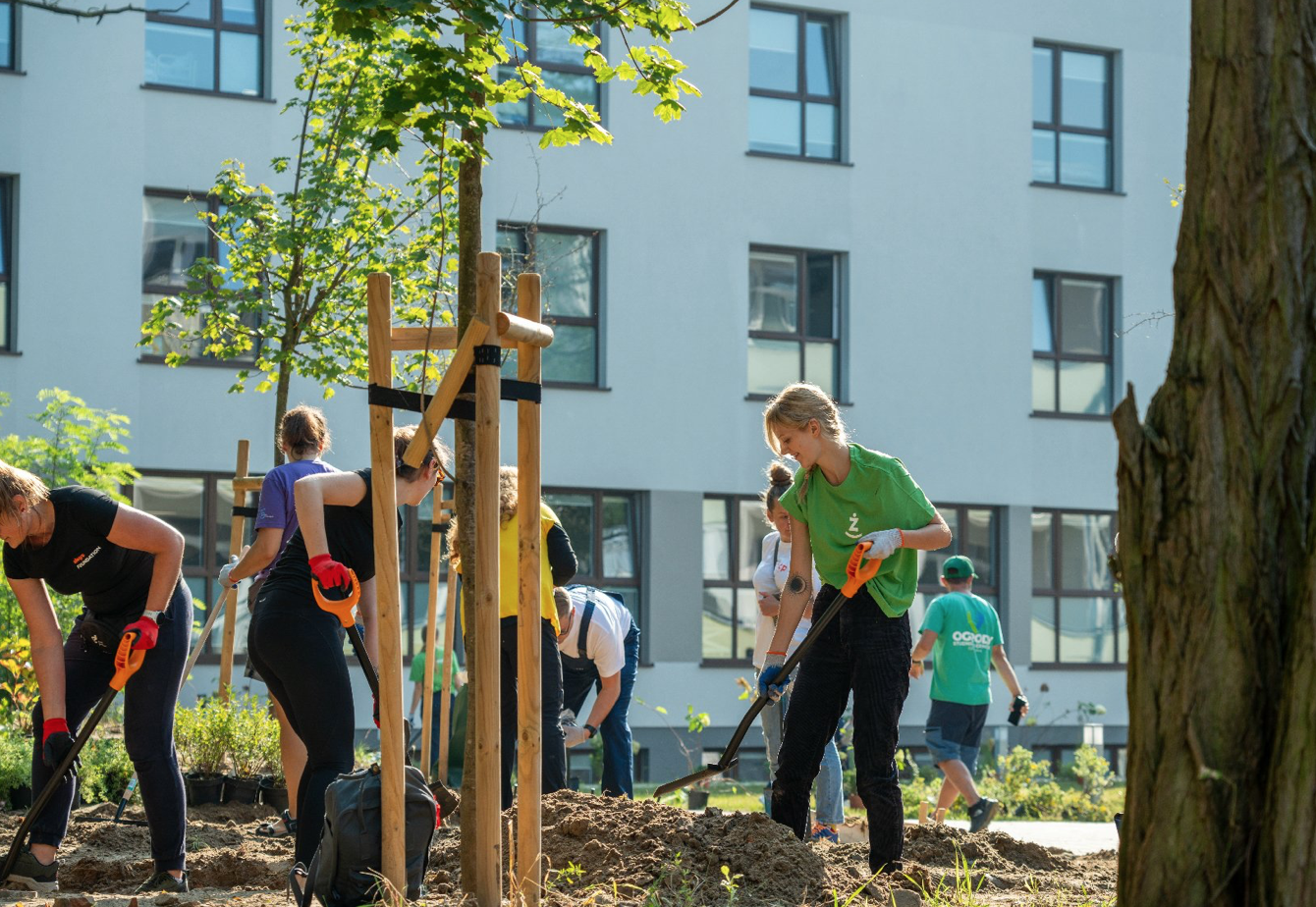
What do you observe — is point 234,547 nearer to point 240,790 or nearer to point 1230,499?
point 240,790

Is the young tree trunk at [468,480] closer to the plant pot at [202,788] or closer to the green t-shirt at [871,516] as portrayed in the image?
the green t-shirt at [871,516]

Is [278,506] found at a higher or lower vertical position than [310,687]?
higher

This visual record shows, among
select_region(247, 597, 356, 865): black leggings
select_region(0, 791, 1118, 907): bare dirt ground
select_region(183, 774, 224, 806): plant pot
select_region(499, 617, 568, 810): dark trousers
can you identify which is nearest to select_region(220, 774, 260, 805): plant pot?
select_region(183, 774, 224, 806): plant pot

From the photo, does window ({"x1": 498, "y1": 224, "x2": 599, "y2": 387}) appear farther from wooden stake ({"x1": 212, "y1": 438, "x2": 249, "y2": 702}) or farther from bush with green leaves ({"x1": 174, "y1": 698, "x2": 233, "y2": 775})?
bush with green leaves ({"x1": 174, "y1": 698, "x2": 233, "y2": 775})

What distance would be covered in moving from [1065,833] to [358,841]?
6674mm

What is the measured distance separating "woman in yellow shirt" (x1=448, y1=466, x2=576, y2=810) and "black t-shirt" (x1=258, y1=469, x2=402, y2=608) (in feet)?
5.27

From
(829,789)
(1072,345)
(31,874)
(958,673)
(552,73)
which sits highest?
(552,73)

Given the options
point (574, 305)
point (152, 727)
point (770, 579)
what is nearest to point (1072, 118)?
point (574, 305)

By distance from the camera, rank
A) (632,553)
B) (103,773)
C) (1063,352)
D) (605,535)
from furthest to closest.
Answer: (1063,352) < (632,553) < (605,535) < (103,773)

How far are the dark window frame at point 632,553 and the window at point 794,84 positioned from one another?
171 inches

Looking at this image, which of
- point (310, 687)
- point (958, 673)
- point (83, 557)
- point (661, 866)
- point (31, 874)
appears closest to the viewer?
point (310, 687)

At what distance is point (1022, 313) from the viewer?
18.0 meters

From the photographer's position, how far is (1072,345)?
61.2ft

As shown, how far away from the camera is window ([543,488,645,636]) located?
16.1 meters
